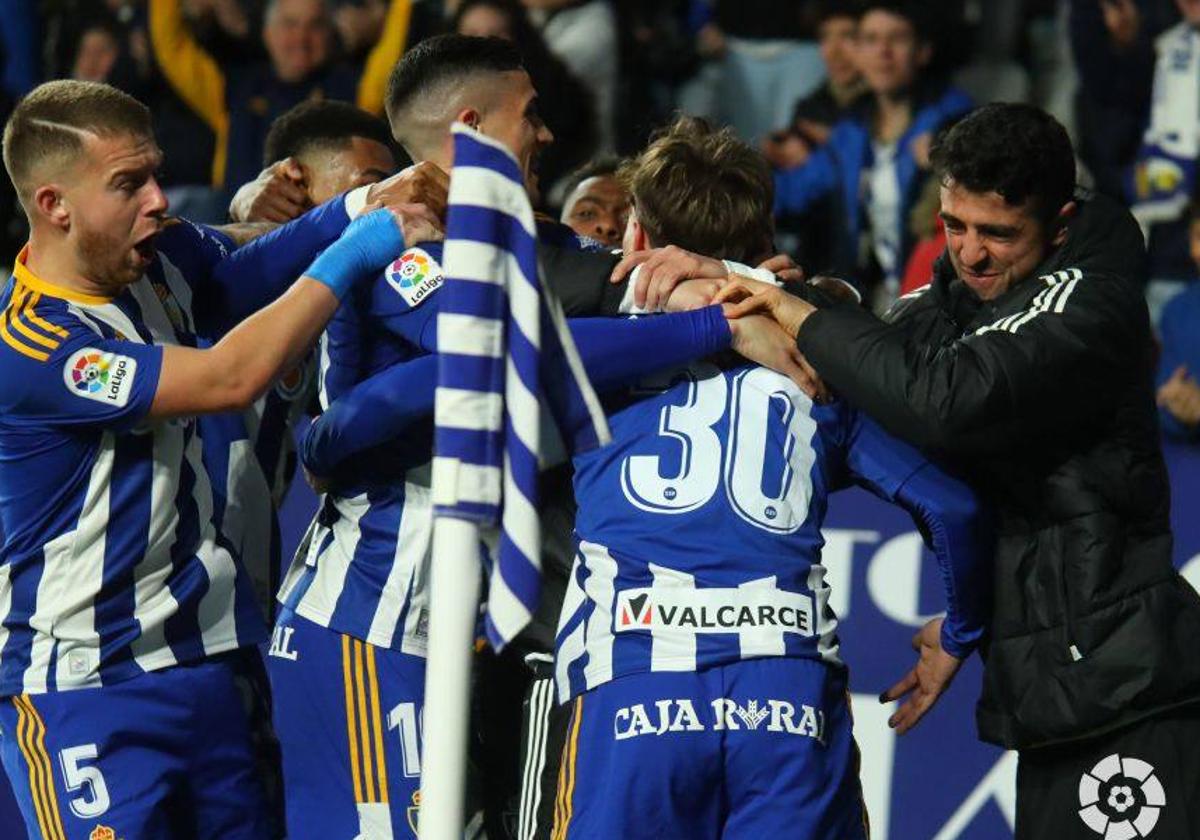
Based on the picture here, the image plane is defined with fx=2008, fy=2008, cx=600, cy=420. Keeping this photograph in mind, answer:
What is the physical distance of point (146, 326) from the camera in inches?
180

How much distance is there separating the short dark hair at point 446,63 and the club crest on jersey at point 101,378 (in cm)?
109

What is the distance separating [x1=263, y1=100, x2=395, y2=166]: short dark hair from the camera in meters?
5.77

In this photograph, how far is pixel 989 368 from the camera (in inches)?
166

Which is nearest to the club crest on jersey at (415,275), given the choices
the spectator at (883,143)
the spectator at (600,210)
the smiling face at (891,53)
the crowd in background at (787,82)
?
the spectator at (600,210)

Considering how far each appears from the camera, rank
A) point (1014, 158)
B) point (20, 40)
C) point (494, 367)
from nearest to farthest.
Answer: point (494, 367) < point (1014, 158) < point (20, 40)

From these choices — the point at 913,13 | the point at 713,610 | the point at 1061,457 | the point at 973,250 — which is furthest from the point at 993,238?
the point at 913,13

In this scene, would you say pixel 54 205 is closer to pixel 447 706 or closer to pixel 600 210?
pixel 447 706

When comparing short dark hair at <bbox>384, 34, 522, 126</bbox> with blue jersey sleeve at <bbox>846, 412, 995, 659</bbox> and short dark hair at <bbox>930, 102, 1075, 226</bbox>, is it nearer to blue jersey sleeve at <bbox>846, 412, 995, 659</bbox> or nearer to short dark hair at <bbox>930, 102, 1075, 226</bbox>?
short dark hair at <bbox>930, 102, 1075, 226</bbox>

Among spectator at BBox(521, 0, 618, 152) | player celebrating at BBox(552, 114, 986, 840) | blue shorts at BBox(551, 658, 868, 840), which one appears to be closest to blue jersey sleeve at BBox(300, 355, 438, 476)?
player celebrating at BBox(552, 114, 986, 840)

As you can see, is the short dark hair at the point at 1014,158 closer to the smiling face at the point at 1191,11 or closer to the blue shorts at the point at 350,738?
the blue shorts at the point at 350,738

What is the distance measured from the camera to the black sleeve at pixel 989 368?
→ 4.20 metres

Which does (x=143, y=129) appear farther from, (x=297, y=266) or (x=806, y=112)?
(x=806, y=112)

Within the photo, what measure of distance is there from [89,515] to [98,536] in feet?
0.17

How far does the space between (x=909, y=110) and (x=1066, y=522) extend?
4.69 meters
